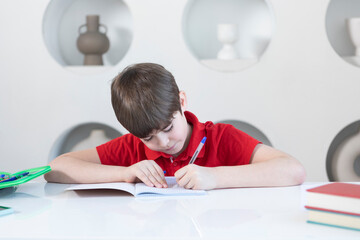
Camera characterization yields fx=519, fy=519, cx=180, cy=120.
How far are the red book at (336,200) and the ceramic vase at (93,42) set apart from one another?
2.13 m

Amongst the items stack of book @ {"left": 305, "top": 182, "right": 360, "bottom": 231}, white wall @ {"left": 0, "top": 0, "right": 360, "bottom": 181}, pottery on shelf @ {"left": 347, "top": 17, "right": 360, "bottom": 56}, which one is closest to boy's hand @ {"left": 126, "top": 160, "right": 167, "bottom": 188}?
stack of book @ {"left": 305, "top": 182, "right": 360, "bottom": 231}

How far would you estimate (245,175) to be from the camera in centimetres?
121

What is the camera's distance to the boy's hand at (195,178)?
3.74 ft

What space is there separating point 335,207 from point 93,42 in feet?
7.13

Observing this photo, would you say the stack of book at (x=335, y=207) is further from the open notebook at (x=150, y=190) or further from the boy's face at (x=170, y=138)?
the boy's face at (x=170, y=138)

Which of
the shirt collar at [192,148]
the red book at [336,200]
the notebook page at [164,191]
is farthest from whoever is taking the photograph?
the shirt collar at [192,148]

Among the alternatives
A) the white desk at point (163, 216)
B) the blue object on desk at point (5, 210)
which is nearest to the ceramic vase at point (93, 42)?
the white desk at point (163, 216)

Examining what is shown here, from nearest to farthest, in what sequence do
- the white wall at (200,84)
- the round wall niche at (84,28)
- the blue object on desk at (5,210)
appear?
the blue object on desk at (5,210)
the white wall at (200,84)
the round wall niche at (84,28)

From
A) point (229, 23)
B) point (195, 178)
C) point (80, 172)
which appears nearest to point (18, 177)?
point (80, 172)

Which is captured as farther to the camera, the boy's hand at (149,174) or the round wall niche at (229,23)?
the round wall niche at (229,23)

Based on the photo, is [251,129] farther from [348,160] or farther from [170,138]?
[170,138]

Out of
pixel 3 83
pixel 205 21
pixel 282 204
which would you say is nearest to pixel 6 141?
pixel 3 83

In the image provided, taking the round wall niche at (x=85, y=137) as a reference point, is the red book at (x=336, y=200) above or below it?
above

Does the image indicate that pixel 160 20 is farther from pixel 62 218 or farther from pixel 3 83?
pixel 62 218
